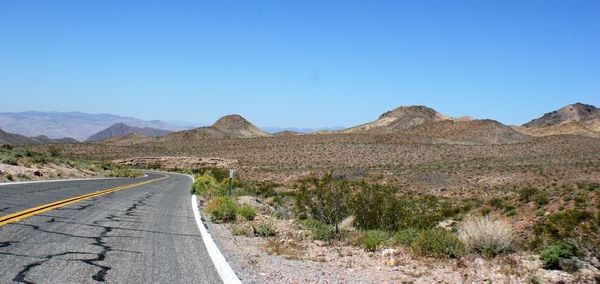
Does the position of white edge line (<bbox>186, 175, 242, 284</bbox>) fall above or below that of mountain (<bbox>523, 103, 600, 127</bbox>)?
below

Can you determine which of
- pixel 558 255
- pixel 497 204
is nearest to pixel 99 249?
pixel 558 255

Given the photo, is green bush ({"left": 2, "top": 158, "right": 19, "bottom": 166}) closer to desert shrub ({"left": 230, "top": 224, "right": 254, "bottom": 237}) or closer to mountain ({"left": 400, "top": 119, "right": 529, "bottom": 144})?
desert shrub ({"left": 230, "top": 224, "right": 254, "bottom": 237})

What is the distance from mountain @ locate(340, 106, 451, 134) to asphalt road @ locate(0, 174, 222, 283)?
463 ft

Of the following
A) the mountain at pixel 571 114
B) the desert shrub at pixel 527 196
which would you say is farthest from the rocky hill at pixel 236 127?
the desert shrub at pixel 527 196

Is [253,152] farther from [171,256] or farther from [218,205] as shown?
[171,256]

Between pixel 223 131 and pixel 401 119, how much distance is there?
5772 centimetres

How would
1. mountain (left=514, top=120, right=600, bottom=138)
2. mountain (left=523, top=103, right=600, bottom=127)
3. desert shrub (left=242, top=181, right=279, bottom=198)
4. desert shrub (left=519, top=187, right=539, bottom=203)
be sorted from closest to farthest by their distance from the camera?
1. desert shrub (left=519, top=187, right=539, bottom=203)
2. desert shrub (left=242, top=181, right=279, bottom=198)
3. mountain (left=514, top=120, right=600, bottom=138)
4. mountain (left=523, top=103, right=600, bottom=127)

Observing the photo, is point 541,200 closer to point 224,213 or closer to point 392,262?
point 224,213

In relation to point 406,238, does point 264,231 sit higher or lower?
lower

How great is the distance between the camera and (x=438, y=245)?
Result: 8727 mm

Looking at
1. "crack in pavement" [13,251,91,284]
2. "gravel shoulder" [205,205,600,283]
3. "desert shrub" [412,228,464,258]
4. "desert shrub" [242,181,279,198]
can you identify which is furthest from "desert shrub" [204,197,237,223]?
"desert shrub" [242,181,279,198]

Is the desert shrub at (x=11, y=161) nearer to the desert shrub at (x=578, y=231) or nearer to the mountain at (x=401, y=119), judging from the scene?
the desert shrub at (x=578, y=231)

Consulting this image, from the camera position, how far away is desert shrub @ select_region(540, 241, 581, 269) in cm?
757

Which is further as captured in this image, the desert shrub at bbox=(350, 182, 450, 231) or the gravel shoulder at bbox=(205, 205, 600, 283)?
the desert shrub at bbox=(350, 182, 450, 231)
